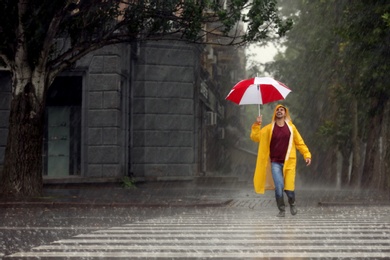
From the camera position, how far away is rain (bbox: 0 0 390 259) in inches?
333

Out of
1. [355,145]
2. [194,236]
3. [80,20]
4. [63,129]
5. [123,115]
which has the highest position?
[80,20]

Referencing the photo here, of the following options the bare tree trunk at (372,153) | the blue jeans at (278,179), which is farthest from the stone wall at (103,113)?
the blue jeans at (278,179)

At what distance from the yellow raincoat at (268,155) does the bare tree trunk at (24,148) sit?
6.07 metres

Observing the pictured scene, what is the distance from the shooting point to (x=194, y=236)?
8.44 metres

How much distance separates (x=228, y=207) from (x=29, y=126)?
4831 millimetres

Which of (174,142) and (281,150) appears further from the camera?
(174,142)

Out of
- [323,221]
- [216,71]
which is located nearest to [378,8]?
[323,221]

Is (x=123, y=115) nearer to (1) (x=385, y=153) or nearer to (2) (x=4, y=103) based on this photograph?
(2) (x=4, y=103)

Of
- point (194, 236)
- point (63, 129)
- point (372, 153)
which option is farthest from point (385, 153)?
point (194, 236)

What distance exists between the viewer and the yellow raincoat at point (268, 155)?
39.3 ft

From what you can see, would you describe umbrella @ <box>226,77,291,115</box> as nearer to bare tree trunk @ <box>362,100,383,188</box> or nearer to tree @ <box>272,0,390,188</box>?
tree @ <box>272,0,390,188</box>

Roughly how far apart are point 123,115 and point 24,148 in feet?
26.4

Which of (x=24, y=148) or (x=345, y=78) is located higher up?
(x=345, y=78)

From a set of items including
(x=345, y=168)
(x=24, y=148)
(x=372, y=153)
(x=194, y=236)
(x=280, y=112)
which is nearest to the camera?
(x=194, y=236)
